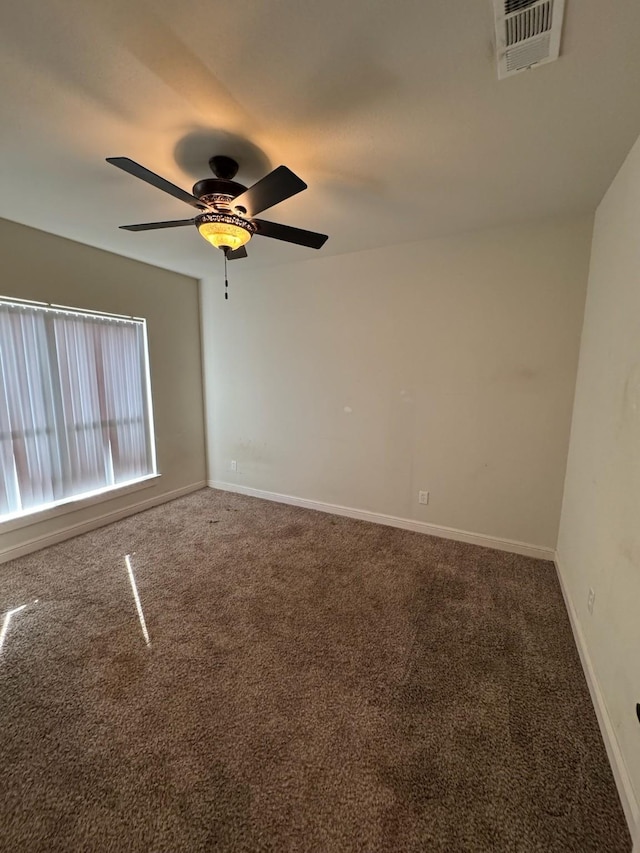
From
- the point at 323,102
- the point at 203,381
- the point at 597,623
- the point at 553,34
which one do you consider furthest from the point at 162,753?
the point at 203,381

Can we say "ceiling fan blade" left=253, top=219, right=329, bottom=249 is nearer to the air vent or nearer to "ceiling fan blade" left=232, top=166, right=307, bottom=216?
"ceiling fan blade" left=232, top=166, right=307, bottom=216

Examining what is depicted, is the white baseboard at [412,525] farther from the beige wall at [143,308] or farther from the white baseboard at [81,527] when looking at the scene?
the beige wall at [143,308]

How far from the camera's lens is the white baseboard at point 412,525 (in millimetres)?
2746

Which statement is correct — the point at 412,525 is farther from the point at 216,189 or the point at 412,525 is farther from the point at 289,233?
the point at 216,189

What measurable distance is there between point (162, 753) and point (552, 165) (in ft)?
10.6

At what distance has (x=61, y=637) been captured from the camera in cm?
191

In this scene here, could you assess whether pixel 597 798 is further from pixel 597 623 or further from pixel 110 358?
pixel 110 358

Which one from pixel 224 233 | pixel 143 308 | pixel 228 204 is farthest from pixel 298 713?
pixel 143 308

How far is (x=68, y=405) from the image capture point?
3.04 metres

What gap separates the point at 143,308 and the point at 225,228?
225 cm

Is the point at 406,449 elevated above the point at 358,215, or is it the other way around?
the point at 358,215

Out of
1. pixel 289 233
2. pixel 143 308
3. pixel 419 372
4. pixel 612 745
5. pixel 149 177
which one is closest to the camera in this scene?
pixel 612 745

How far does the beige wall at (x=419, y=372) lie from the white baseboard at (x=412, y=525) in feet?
0.19

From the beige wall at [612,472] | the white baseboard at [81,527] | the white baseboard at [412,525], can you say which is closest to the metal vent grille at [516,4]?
the beige wall at [612,472]
